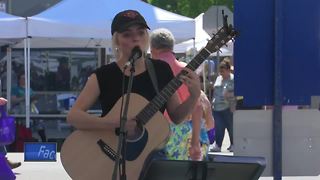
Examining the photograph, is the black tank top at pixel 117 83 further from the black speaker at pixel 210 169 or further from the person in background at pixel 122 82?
the black speaker at pixel 210 169

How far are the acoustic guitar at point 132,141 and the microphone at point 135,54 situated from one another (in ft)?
0.66

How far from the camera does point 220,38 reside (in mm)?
3463

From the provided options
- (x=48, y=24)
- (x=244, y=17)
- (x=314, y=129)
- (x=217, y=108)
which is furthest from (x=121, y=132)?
(x=217, y=108)

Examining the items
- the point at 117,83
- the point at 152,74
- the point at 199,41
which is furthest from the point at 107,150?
the point at 199,41

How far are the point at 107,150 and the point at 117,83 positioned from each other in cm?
35

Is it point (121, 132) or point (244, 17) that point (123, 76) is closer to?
point (121, 132)

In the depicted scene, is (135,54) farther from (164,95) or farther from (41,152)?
(41,152)

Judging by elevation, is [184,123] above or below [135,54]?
below

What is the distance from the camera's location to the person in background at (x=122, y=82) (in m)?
3.48

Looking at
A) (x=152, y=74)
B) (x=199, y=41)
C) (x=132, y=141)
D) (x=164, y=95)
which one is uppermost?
(x=199, y=41)

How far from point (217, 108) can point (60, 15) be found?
10.1 feet

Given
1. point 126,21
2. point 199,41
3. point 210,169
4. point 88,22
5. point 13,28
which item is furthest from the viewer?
point 199,41

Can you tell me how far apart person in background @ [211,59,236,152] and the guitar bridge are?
7.80 m

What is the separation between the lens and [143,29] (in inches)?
139
